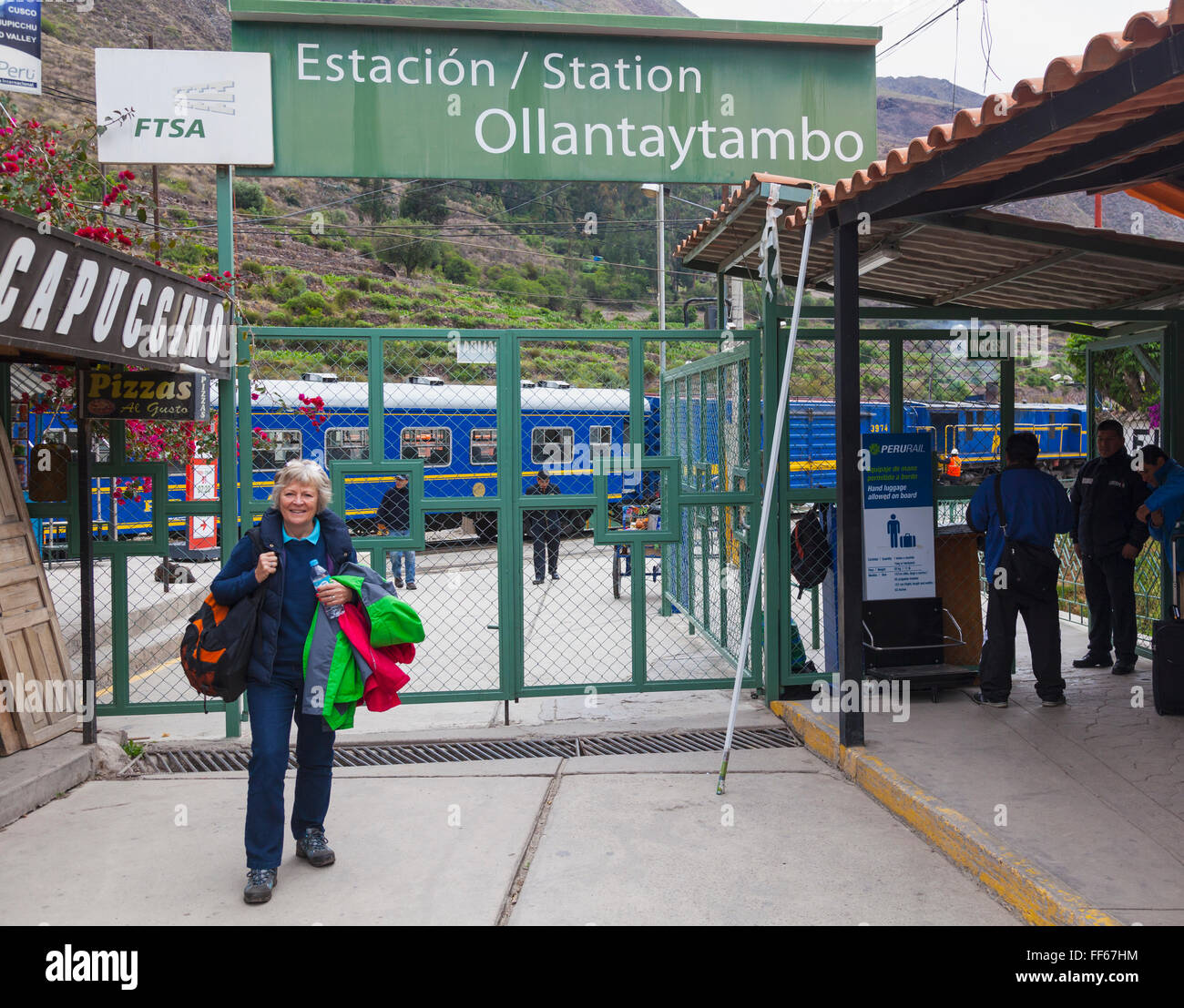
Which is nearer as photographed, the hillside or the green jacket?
the green jacket

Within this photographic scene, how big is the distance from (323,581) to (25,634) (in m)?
2.52

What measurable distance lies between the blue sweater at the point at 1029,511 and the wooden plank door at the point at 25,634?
5490mm

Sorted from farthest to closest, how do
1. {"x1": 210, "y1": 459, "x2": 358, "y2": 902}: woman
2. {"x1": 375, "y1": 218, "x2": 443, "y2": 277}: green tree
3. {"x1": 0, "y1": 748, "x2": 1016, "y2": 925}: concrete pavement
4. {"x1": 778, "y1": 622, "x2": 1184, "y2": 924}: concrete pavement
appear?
1. {"x1": 375, "y1": 218, "x2": 443, "y2": 277}: green tree
2. {"x1": 210, "y1": 459, "x2": 358, "y2": 902}: woman
3. {"x1": 0, "y1": 748, "x2": 1016, "y2": 925}: concrete pavement
4. {"x1": 778, "y1": 622, "x2": 1184, "y2": 924}: concrete pavement

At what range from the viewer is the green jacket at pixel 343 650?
12.6 feet

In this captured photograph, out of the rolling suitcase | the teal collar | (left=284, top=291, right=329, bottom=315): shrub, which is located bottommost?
the rolling suitcase

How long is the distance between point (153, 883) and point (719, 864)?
2309 millimetres

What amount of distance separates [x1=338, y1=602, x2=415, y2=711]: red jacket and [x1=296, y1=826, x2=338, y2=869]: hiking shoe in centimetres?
63

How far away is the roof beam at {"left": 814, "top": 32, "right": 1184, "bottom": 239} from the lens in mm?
3143

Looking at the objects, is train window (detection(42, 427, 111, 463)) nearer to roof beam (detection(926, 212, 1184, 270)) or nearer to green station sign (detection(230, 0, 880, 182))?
green station sign (detection(230, 0, 880, 182))

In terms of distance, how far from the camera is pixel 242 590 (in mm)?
3812

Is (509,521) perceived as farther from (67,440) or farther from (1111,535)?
(1111,535)

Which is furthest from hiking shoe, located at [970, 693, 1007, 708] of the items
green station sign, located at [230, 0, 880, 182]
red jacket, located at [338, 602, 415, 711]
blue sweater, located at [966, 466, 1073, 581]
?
red jacket, located at [338, 602, 415, 711]
